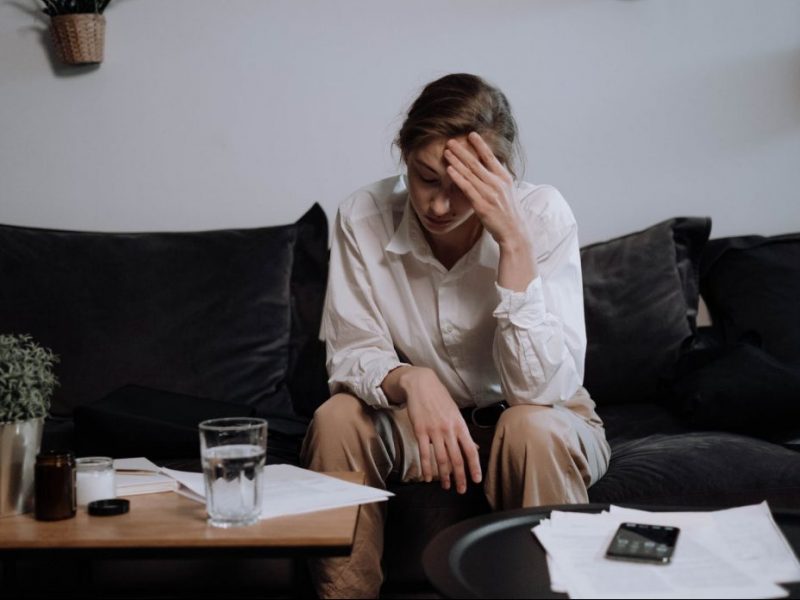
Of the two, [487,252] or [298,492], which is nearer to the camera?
[298,492]

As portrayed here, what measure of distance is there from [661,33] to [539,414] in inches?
57.0

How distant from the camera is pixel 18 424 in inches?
52.8

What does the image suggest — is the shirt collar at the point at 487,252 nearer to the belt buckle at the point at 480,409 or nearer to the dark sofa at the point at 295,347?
the belt buckle at the point at 480,409

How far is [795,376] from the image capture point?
6.70ft

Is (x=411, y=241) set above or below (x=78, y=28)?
below

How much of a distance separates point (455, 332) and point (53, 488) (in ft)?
2.70

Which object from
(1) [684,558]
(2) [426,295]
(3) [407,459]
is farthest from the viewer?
(2) [426,295]

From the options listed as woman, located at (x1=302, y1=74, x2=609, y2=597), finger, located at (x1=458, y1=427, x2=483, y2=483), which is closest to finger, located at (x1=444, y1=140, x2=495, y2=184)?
woman, located at (x1=302, y1=74, x2=609, y2=597)

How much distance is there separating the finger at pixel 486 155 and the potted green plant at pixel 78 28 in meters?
1.26

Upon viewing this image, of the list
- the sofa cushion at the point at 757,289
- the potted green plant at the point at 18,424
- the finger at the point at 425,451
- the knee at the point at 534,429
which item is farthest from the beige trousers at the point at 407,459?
the sofa cushion at the point at 757,289

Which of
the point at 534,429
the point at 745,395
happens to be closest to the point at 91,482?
the point at 534,429

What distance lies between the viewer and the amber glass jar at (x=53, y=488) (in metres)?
1.31

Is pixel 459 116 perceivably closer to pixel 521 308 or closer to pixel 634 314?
pixel 521 308

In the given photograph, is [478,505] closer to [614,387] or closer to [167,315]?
[614,387]
